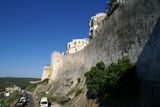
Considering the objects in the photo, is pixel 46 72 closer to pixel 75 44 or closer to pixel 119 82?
pixel 75 44

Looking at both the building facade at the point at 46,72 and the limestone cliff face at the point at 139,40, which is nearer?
the limestone cliff face at the point at 139,40

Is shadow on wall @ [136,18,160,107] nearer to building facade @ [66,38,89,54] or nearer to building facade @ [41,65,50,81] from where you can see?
building facade @ [66,38,89,54]

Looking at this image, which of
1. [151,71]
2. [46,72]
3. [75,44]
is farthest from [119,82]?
[46,72]

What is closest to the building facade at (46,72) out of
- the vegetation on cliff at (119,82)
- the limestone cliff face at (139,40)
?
the limestone cliff face at (139,40)

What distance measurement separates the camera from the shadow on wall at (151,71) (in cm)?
1930

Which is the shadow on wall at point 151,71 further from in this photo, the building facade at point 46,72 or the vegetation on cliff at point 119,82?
the building facade at point 46,72

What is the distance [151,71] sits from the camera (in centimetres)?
2039

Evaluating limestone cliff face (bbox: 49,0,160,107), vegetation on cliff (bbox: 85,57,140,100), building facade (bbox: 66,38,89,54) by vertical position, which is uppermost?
building facade (bbox: 66,38,89,54)

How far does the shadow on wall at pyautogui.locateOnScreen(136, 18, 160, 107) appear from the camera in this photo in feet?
63.3

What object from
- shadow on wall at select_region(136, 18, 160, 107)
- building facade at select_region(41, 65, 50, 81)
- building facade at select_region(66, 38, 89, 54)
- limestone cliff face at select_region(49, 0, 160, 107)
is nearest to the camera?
shadow on wall at select_region(136, 18, 160, 107)

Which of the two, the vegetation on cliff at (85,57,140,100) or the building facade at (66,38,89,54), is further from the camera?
the building facade at (66,38,89,54)

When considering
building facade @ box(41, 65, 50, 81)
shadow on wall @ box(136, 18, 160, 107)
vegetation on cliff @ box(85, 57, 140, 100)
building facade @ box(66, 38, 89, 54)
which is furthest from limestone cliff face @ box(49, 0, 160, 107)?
building facade @ box(41, 65, 50, 81)

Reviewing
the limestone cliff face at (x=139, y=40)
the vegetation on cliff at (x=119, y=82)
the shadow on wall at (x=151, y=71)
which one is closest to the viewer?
the shadow on wall at (x=151, y=71)

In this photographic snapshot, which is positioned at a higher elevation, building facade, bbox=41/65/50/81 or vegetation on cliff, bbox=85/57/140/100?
building facade, bbox=41/65/50/81
